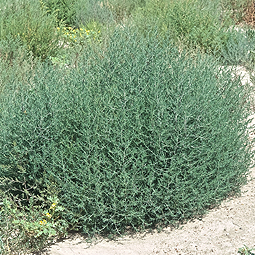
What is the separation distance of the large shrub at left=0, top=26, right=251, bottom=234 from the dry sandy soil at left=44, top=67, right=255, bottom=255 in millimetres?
120

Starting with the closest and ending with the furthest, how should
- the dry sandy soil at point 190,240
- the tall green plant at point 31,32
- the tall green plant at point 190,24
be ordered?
the dry sandy soil at point 190,240, the tall green plant at point 31,32, the tall green plant at point 190,24

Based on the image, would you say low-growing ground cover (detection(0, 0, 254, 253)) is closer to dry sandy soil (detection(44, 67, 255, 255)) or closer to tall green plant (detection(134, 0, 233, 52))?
dry sandy soil (detection(44, 67, 255, 255))

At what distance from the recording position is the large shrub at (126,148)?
122 inches

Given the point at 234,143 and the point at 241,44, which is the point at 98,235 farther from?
the point at 241,44

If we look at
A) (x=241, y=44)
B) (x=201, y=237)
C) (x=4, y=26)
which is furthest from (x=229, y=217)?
(x=4, y=26)

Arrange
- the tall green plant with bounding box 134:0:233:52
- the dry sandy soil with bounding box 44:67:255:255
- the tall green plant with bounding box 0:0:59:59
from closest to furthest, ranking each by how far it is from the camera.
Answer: the dry sandy soil with bounding box 44:67:255:255
the tall green plant with bounding box 0:0:59:59
the tall green plant with bounding box 134:0:233:52

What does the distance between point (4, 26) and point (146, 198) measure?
487cm

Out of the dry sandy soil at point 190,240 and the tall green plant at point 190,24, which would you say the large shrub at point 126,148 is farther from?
the tall green plant at point 190,24

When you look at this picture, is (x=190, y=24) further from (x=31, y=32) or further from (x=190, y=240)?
(x=190, y=240)

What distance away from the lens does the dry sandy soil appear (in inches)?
121

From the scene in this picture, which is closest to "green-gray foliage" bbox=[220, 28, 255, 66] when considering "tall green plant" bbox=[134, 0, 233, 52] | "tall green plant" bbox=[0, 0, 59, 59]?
"tall green plant" bbox=[134, 0, 233, 52]

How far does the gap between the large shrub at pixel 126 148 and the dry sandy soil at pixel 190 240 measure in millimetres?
120

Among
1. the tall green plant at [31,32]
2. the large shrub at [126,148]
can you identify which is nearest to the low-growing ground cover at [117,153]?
the large shrub at [126,148]

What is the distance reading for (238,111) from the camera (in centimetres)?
397
